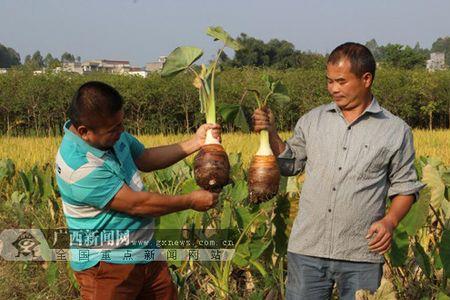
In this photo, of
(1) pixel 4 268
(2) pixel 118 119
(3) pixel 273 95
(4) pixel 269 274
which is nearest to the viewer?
(2) pixel 118 119

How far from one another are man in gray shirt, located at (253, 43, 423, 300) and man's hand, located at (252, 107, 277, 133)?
9.3 inches

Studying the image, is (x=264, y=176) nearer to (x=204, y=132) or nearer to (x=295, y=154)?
(x=295, y=154)

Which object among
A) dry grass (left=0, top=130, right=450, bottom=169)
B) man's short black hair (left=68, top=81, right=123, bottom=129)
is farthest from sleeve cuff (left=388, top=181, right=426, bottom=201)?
dry grass (left=0, top=130, right=450, bottom=169)

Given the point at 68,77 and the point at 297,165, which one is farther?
the point at 68,77

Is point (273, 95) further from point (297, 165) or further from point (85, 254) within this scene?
point (85, 254)

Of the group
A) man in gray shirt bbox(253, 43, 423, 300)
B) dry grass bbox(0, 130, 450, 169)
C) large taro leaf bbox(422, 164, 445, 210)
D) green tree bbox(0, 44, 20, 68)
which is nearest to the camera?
man in gray shirt bbox(253, 43, 423, 300)

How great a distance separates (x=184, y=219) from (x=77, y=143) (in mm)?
1097

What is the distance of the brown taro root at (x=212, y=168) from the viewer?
2.40 meters

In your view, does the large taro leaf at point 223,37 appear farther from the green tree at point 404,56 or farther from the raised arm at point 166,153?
the green tree at point 404,56

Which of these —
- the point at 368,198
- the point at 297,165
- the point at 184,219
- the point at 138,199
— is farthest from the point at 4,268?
the point at 368,198

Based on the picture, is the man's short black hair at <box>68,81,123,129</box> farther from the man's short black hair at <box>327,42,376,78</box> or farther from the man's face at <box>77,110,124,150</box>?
the man's short black hair at <box>327,42,376,78</box>

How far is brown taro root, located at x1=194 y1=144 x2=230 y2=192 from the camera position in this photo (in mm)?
2404

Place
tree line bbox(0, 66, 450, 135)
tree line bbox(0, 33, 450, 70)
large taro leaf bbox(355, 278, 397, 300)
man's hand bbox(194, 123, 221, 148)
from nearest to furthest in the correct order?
large taro leaf bbox(355, 278, 397, 300)
man's hand bbox(194, 123, 221, 148)
tree line bbox(0, 66, 450, 135)
tree line bbox(0, 33, 450, 70)

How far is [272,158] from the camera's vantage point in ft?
7.92
